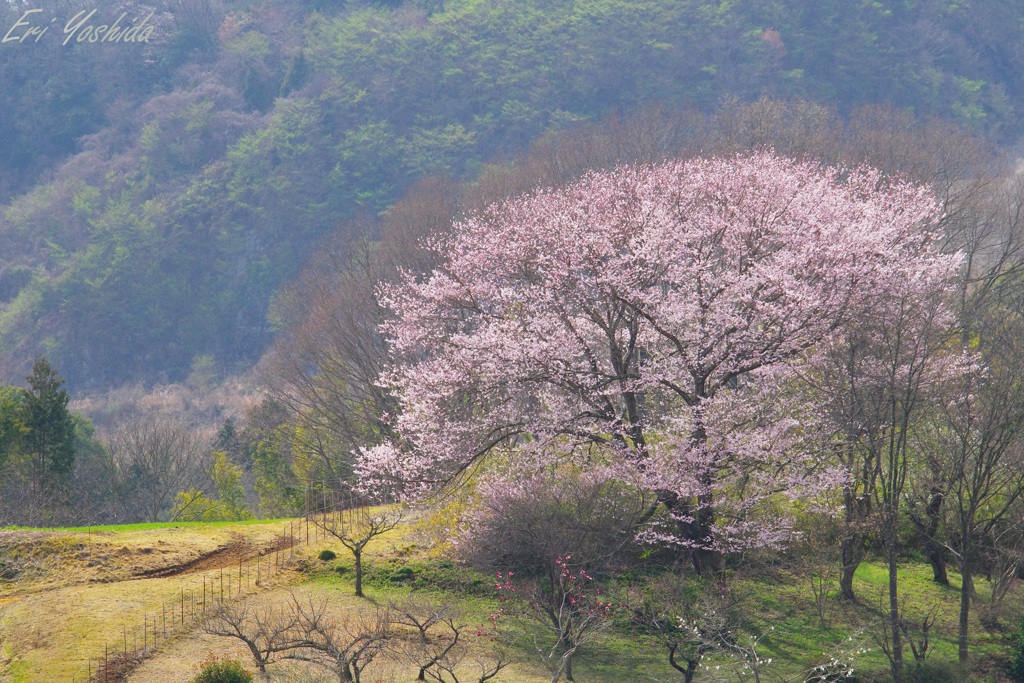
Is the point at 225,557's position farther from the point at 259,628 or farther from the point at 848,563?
the point at 848,563

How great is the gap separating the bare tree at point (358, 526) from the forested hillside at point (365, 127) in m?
65.7

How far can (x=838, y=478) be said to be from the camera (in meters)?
21.7

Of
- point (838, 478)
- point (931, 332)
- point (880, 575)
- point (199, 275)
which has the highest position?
point (931, 332)

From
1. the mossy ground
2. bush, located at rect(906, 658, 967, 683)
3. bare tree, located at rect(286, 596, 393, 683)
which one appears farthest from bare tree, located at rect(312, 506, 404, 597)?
bush, located at rect(906, 658, 967, 683)

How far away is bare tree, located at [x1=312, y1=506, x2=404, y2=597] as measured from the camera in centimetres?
2259

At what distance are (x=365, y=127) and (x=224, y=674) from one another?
90568 millimetres

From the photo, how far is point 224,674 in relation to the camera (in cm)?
1612

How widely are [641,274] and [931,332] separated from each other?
625 cm

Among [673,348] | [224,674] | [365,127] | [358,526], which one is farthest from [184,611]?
[365,127]

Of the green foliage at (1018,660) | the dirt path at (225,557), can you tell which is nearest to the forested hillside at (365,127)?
the dirt path at (225,557)

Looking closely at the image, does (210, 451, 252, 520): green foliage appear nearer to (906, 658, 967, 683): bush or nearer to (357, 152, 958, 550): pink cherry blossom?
(357, 152, 958, 550): pink cherry blossom

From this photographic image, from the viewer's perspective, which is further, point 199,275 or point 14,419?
point 199,275

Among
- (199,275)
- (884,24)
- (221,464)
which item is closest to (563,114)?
(884,24)

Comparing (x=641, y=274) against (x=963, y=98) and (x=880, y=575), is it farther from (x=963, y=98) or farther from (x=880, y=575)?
(x=963, y=98)
